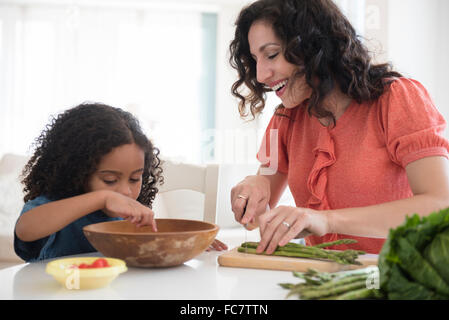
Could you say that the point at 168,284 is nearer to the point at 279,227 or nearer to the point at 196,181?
the point at 279,227

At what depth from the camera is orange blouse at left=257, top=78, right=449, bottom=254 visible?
1.25m

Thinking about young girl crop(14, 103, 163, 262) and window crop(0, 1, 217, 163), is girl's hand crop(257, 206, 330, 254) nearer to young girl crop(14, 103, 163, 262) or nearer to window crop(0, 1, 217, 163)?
young girl crop(14, 103, 163, 262)

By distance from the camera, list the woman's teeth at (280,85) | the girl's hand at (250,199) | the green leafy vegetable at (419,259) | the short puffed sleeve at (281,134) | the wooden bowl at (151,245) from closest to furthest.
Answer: the green leafy vegetable at (419,259)
the wooden bowl at (151,245)
the girl's hand at (250,199)
the woman's teeth at (280,85)
the short puffed sleeve at (281,134)

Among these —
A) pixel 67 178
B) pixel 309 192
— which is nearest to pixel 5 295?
pixel 67 178

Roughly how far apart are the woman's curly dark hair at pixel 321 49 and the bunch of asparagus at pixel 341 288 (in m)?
0.76

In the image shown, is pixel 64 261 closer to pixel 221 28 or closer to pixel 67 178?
pixel 67 178

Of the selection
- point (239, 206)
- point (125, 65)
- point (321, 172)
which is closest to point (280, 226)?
point (239, 206)

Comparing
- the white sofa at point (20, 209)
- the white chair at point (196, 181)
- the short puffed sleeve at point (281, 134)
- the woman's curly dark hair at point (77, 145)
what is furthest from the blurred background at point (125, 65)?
the woman's curly dark hair at point (77, 145)

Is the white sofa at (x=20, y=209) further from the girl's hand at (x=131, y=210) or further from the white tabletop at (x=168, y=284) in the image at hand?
the white tabletop at (x=168, y=284)

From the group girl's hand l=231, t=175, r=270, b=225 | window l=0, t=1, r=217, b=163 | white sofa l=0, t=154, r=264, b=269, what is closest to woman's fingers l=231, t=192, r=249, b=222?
girl's hand l=231, t=175, r=270, b=225

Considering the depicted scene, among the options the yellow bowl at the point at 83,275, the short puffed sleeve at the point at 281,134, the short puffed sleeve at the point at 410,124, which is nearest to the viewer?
the yellow bowl at the point at 83,275

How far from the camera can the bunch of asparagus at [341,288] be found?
0.70m

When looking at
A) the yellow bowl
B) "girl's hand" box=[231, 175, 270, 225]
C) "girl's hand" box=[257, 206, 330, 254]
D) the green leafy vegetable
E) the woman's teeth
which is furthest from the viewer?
the woman's teeth

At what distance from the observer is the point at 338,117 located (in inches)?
58.7
